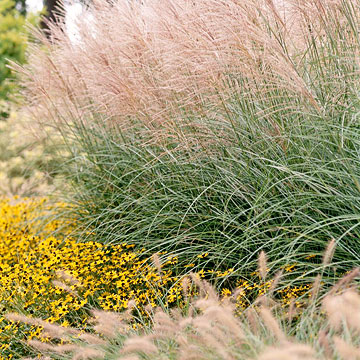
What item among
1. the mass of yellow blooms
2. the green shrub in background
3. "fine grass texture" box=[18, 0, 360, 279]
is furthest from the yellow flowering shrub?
the green shrub in background

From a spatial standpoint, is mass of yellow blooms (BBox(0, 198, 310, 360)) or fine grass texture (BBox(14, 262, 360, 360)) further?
mass of yellow blooms (BBox(0, 198, 310, 360))

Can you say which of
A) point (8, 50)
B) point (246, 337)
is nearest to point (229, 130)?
point (246, 337)

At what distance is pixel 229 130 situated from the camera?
3.90 metres

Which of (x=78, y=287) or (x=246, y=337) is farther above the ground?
(x=246, y=337)

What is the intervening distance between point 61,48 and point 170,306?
9.84 ft

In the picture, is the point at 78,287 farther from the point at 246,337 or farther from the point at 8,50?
the point at 8,50

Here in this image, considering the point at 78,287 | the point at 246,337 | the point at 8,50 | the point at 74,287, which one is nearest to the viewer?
the point at 246,337

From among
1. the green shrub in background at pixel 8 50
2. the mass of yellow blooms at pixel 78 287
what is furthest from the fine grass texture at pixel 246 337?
the green shrub in background at pixel 8 50

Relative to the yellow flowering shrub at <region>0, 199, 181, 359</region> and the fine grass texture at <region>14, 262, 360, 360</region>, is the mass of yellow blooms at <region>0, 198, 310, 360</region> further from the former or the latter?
the fine grass texture at <region>14, 262, 360, 360</region>

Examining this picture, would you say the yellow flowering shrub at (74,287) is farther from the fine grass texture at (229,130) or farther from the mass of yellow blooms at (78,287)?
the fine grass texture at (229,130)

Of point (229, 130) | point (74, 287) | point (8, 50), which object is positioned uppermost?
point (8, 50)

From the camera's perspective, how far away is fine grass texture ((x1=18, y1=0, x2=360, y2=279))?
3.29 metres

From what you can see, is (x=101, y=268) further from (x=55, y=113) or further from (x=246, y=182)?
(x=55, y=113)

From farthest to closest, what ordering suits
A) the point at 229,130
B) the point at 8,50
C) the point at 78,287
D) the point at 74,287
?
the point at 8,50, the point at 229,130, the point at 78,287, the point at 74,287
